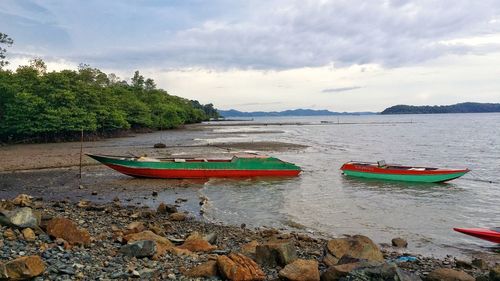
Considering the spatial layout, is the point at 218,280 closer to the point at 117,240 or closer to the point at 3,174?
the point at 117,240

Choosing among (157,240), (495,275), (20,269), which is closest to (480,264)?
(495,275)

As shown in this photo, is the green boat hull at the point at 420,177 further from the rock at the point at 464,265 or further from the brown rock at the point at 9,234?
the brown rock at the point at 9,234

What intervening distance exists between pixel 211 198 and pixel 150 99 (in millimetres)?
78308

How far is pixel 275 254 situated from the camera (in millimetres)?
8555

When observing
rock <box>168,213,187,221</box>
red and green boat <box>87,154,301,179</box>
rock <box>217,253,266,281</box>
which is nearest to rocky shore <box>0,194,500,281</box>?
rock <box>217,253,266,281</box>

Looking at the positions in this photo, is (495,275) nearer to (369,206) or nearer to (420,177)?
(369,206)

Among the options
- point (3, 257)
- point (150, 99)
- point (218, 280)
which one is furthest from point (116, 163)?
point (150, 99)

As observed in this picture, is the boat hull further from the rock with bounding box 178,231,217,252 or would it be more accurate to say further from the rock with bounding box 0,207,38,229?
the rock with bounding box 178,231,217,252

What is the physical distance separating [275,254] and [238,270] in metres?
1.41

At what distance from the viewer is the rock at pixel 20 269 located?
21.3 ft

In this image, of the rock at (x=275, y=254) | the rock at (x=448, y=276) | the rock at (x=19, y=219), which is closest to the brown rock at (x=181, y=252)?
the rock at (x=275, y=254)

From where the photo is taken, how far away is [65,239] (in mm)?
9078

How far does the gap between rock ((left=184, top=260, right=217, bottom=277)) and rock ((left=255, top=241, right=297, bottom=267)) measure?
53.2 inches

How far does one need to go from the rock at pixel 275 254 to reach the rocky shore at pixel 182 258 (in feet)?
0.07
